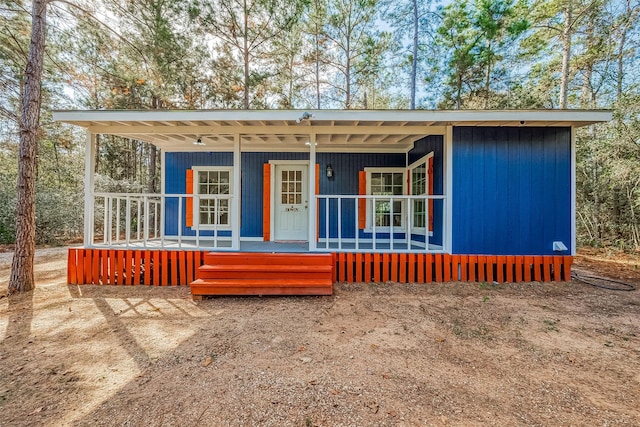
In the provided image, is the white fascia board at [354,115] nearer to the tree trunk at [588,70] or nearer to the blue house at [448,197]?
the blue house at [448,197]

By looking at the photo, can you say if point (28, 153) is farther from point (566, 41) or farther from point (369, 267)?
point (566, 41)

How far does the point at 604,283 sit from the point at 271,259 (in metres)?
5.26

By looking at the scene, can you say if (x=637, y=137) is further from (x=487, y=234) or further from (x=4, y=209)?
(x=4, y=209)

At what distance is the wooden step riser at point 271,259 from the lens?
4371mm

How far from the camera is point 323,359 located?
2441 mm

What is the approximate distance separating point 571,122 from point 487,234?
2037 mm

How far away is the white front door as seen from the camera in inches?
265

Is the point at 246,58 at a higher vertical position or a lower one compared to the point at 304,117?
higher

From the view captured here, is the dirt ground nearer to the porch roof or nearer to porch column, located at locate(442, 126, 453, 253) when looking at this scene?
porch column, located at locate(442, 126, 453, 253)

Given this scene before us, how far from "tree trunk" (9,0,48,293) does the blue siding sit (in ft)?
20.2

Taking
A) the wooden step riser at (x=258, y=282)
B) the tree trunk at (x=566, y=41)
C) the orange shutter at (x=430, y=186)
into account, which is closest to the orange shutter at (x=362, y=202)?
the orange shutter at (x=430, y=186)

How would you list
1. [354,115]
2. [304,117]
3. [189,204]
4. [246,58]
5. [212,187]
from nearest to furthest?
[304,117]
[354,115]
[189,204]
[212,187]
[246,58]

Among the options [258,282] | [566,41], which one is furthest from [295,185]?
[566,41]

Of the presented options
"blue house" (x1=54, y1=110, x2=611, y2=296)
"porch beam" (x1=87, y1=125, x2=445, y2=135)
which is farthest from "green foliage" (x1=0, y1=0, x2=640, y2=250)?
"blue house" (x1=54, y1=110, x2=611, y2=296)
